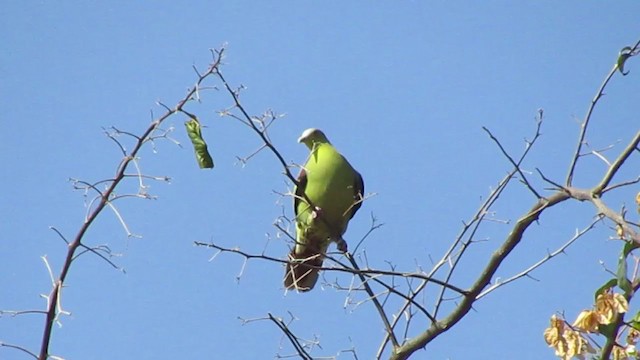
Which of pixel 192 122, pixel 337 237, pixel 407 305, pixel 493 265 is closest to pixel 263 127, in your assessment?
pixel 192 122

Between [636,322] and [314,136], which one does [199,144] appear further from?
[314,136]

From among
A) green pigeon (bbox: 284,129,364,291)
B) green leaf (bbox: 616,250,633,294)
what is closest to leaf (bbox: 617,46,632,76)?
green leaf (bbox: 616,250,633,294)

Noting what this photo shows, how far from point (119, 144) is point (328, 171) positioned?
8.97 feet

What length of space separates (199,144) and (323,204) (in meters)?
2.16

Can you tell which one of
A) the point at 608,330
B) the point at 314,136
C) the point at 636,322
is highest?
the point at 314,136

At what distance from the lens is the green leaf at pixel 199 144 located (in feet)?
10.0

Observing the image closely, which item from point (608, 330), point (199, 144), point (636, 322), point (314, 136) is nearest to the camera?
point (608, 330)

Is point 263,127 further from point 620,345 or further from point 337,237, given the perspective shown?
point 337,237

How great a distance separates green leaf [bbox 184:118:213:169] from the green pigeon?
1979mm

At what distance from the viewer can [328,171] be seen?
5242 mm

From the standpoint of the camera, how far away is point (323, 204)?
516 cm

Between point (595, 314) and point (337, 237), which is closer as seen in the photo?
point (595, 314)

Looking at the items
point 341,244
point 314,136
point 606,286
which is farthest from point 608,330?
point 314,136

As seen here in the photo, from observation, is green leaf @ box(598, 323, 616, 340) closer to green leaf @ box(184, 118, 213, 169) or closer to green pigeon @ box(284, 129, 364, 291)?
green leaf @ box(184, 118, 213, 169)
